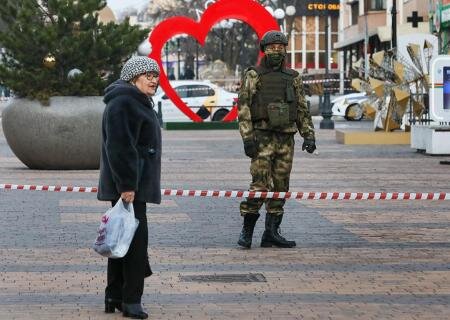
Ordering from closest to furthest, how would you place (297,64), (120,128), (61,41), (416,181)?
(120,128), (416,181), (61,41), (297,64)

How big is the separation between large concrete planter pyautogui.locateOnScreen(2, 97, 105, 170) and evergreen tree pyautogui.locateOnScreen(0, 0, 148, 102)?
0.27 meters

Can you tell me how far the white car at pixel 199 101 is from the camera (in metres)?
47.0

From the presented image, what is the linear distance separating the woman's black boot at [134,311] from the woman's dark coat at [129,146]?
679 mm

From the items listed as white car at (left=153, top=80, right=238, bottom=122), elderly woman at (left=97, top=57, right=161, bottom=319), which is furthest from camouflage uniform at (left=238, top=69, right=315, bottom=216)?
white car at (left=153, top=80, right=238, bottom=122)

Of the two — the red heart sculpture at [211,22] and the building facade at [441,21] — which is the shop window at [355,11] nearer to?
the building facade at [441,21]

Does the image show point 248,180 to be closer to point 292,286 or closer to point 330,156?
point 330,156

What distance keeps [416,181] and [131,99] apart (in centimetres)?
1127

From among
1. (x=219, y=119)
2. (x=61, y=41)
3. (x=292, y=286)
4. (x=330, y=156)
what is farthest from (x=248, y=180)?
(x=219, y=119)

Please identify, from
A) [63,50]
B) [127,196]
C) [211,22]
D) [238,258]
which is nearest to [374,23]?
[211,22]

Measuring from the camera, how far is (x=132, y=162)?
8.62m

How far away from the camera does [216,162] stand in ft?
79.7

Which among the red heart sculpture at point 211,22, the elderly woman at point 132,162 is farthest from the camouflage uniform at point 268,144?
the red heart sculpture at point 211,22

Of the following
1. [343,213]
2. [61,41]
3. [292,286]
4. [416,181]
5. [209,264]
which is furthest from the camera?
[61,41]

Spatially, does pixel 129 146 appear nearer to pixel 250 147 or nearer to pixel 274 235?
pixel 250 147
